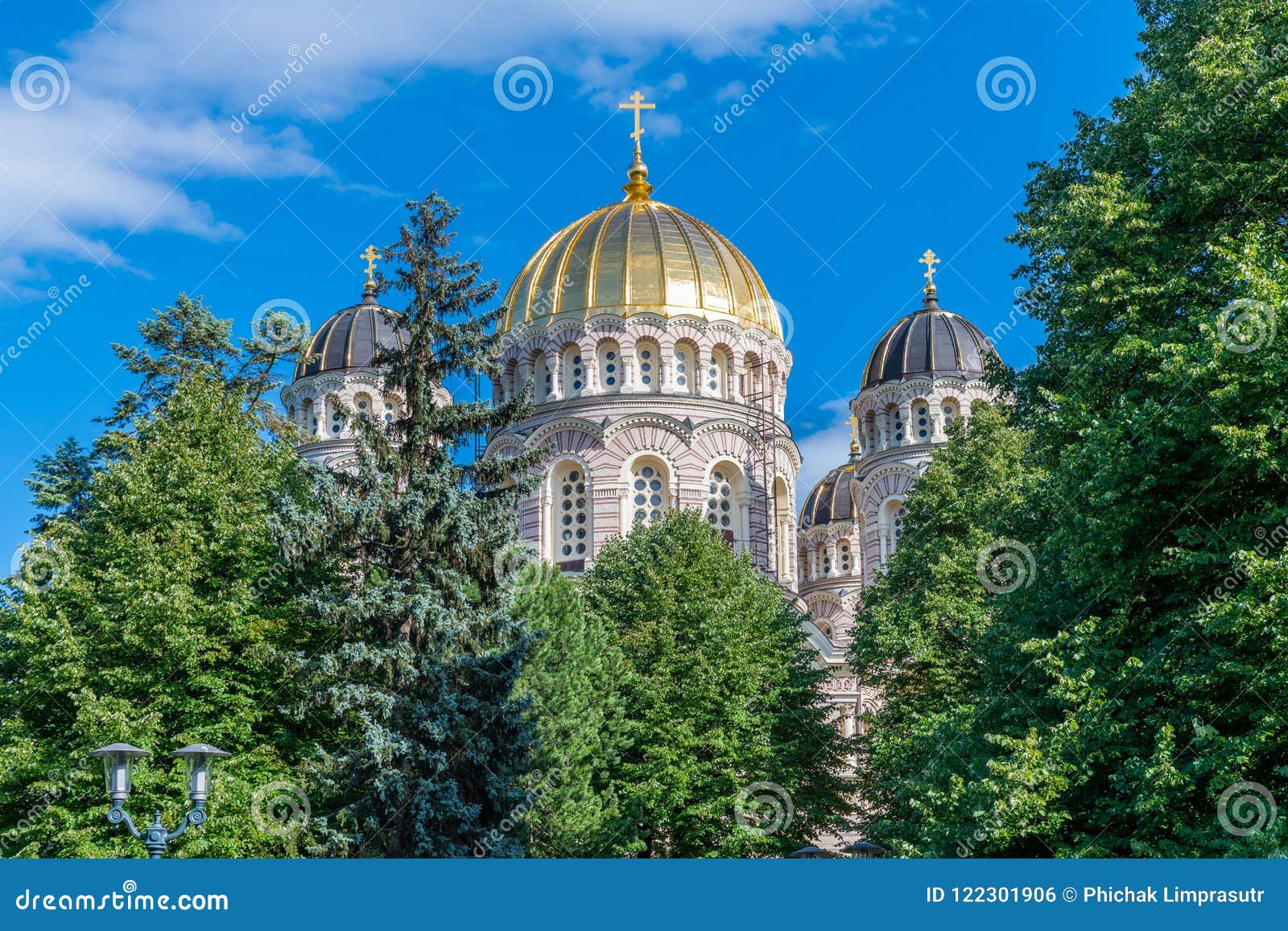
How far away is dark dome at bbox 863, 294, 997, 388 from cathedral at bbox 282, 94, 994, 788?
9 centimetres

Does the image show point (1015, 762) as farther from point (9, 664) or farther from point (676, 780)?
point (9, 664)

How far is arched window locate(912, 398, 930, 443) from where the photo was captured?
53281 millimetres

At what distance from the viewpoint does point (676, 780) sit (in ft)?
97.5

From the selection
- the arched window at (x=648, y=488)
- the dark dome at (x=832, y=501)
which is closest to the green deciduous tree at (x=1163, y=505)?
the arched window at (x=648, y=488)

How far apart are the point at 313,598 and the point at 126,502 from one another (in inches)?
228

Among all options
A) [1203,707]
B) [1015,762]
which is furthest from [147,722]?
[1203,707]

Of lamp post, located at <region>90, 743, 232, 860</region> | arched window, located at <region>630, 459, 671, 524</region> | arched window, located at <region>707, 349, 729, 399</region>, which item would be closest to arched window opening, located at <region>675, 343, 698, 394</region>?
arched window, located at <region>707, 349, 729, 399</region>

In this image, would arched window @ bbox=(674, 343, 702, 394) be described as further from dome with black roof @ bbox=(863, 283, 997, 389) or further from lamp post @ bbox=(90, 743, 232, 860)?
lamp post @ bbox=(90, 743, 232, 860)

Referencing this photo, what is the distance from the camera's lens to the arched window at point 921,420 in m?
53.3

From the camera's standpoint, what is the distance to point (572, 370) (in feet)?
156

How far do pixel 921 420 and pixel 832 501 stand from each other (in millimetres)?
13132

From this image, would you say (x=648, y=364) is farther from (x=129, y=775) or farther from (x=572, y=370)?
(x=129, y=775)

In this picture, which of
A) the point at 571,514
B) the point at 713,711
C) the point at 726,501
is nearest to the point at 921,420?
the point at 726,501

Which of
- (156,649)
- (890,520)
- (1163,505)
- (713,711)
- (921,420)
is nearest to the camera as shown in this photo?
(1163,505)
